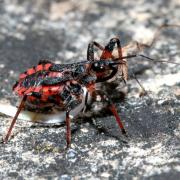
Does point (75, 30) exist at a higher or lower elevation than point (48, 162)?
higher

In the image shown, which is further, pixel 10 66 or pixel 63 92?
pixel 10 66

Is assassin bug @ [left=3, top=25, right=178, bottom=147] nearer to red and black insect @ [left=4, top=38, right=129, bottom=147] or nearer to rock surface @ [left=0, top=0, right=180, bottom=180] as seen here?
red and black insect @ [left=4, top=38, right=129, bottom=147]

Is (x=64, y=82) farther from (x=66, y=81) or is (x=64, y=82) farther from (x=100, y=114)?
(x=100, y=114)

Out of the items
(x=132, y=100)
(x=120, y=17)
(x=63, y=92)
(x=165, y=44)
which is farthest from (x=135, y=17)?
(x=63, y=92)

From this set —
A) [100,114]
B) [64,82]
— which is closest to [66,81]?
[64,82]

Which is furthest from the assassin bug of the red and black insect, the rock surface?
the rock surface

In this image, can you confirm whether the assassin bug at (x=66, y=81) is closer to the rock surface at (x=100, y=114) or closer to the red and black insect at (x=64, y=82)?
the red and black insect at (x=64, y=82)

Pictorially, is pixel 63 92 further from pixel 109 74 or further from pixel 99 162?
pixel 99 162

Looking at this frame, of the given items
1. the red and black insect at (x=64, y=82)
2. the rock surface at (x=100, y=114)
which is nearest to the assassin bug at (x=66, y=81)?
the red and black insect at (x=64, y=82)

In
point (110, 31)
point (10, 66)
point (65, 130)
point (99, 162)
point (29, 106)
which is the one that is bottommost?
point (99, 162)
